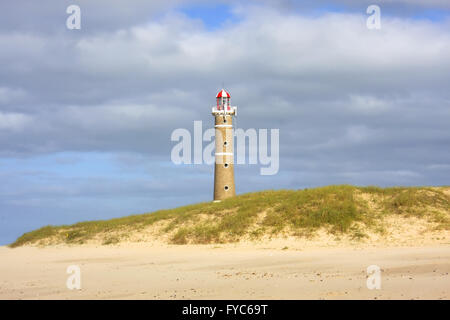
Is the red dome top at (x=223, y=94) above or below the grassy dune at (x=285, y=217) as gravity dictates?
above

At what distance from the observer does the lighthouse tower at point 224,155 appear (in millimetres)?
50719

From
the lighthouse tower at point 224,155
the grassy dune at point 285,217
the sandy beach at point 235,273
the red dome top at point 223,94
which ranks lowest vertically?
the sandy beach at point 235,273

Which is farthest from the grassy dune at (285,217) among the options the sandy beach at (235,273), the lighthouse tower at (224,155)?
the lighthouse tower at (224,155)

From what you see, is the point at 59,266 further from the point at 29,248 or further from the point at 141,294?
the point at 29,248

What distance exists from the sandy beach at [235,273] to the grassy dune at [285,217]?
2.79 m

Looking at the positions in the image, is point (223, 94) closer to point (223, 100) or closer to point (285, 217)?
point (223, 100)

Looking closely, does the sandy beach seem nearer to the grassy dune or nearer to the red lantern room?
the grassy dune

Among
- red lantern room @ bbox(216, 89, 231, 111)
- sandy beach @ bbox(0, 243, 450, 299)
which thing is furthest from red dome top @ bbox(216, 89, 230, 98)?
sandy beach @ bbox(0, 243, 450, 299)

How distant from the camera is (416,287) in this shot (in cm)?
1606

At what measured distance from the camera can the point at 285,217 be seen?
36.4 m

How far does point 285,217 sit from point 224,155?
1558 centimetres

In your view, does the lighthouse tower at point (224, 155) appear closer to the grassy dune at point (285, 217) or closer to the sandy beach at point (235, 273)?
the grassy dune at point (285, 217)
